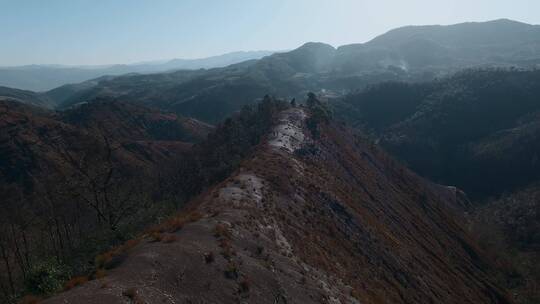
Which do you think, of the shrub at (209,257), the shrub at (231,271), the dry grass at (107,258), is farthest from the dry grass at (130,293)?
the shrub at (231,271)

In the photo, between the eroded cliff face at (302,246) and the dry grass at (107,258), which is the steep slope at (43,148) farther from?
the dry grass at (107,258)

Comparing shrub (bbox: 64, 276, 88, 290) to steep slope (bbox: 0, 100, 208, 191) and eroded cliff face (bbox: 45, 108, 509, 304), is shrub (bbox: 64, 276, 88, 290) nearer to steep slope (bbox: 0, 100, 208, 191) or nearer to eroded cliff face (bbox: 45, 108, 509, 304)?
eroded cliff face (bbox: 45, 108, 509, 304)

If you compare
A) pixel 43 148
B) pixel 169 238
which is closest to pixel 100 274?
pixel 169 238

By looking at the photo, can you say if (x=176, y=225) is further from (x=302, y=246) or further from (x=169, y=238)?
(x=302, y=246)

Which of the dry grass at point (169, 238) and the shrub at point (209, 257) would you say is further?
the dry grass at point (169, 238)

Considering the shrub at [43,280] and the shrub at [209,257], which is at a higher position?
the shrub at [209,257]

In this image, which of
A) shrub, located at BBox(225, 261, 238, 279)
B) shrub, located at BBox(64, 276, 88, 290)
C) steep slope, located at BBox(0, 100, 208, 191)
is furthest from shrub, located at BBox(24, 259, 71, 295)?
steep slope, located at BBox(0, 100, 208, 191)

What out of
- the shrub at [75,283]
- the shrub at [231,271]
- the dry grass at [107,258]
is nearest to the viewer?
the shrub at [75,283]

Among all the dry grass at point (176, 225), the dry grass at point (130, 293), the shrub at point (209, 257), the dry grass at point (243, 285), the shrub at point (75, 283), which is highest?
the dry grass at point (130, 293)

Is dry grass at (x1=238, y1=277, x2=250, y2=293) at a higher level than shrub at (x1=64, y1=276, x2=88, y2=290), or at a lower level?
lower
